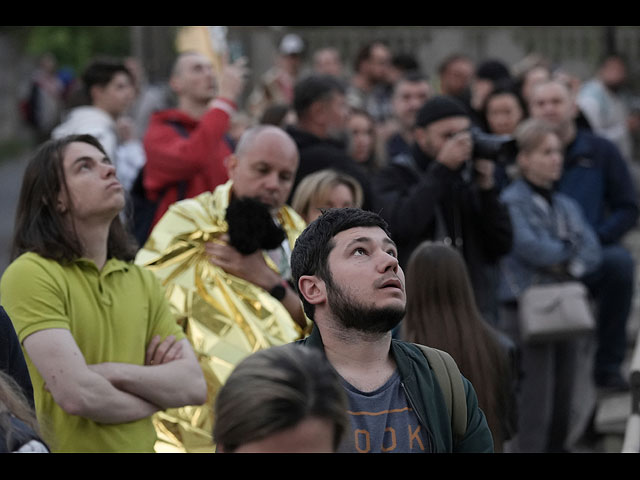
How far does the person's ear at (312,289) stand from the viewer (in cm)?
334

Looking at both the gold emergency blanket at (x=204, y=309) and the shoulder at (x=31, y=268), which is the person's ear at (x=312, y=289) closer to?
the shoulder at (x=31, y=268)

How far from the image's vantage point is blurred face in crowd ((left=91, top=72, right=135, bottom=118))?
26.2 feet

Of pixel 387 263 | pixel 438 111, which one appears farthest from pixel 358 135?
pixel 387 263

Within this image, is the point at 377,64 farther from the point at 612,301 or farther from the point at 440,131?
the point at 440,131

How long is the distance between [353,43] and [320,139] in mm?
9666

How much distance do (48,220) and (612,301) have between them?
4.81m

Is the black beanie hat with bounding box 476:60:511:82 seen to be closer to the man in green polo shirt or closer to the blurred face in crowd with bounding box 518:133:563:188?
the blurred face in crowd with bounding box 518:133:563:188

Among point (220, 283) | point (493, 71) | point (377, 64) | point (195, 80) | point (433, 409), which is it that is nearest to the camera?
point (433, 409)

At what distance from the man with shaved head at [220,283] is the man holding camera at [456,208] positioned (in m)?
1.36

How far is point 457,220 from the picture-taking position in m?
6.47

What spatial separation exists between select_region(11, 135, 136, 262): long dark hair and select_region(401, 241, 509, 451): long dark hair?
120 centimetres

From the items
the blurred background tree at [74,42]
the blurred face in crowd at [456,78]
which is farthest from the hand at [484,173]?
the blurred background tree at [74,42]
